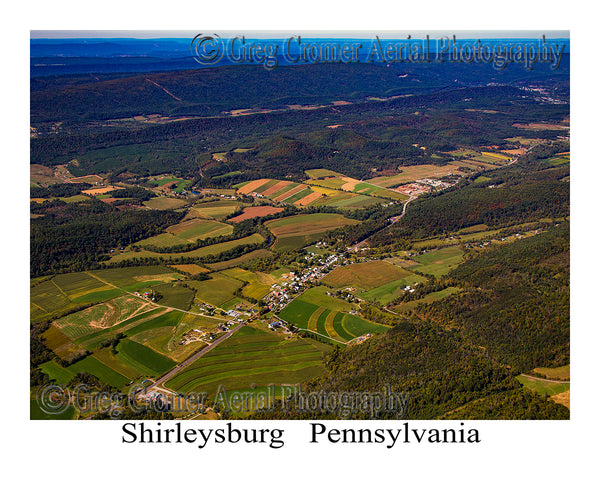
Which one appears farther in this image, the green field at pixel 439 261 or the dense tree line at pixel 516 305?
the green field at pixel 439 261

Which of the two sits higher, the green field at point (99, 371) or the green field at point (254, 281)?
the green field at point (254, 281)

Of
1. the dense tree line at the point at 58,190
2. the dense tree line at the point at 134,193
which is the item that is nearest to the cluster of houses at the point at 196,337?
the dense tree line at the point at 134,193

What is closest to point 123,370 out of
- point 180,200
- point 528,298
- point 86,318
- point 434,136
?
point 86,318

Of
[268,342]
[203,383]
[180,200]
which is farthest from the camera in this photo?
[180,200]

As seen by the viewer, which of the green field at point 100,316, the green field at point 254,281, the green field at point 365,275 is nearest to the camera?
the green field at point 100,316

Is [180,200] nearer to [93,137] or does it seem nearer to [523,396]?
[93,137]

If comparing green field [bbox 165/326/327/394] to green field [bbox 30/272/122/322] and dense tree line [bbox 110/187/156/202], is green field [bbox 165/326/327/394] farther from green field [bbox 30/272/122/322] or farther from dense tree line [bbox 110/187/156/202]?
dense tree line [bbox 110/187/156/202]

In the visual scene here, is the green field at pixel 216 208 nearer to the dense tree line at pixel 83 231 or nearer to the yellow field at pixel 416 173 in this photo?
the dense tree line at pixel 83 231
